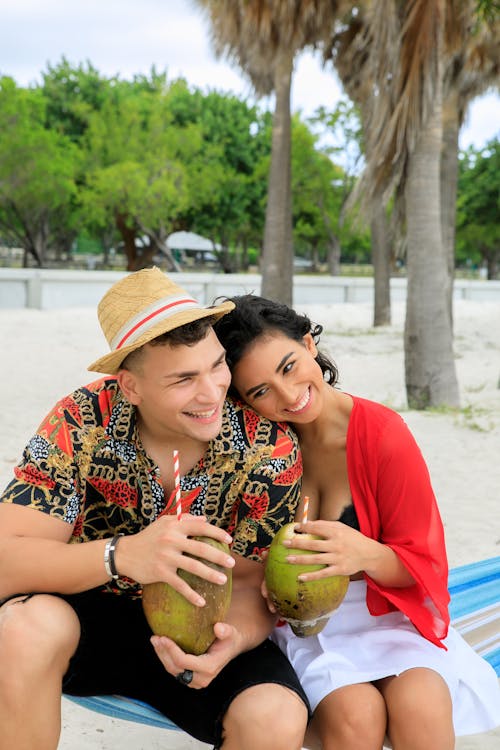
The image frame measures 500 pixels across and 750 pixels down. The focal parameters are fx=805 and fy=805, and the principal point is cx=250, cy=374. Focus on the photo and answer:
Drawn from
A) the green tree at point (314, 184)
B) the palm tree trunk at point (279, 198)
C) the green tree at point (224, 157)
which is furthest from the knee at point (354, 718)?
the green tree at point (224, 157)

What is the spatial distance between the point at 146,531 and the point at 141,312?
552 millimetres

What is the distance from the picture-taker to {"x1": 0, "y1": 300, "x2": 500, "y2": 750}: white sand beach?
3.25m

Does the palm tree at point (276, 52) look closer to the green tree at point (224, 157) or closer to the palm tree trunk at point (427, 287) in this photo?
the palm tree trunk at point (427, 287)

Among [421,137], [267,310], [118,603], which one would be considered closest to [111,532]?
[118,603]

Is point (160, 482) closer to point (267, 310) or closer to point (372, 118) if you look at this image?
point (267, 310)

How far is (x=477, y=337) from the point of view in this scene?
Result: 58.4ft

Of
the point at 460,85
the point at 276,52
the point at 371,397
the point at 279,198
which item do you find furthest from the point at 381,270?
the point at 371,397

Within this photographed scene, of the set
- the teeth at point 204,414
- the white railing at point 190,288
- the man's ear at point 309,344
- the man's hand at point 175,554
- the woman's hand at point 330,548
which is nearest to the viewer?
the man's hand at point 175,554

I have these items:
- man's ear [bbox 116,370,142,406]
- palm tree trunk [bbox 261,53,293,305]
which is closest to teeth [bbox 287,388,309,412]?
man's ear [bbox 116,370,142,406]

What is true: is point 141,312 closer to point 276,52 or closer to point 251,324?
point 251,324

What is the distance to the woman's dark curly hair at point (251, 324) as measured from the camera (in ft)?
7.31

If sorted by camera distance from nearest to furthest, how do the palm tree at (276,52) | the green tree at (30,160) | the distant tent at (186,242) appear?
1. the palm tree at (276,52)
2. the green tree at (30,160)
3. the distant tent at (186,242)

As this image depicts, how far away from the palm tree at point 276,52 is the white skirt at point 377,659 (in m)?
11.5

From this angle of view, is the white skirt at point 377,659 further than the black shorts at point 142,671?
Yes
